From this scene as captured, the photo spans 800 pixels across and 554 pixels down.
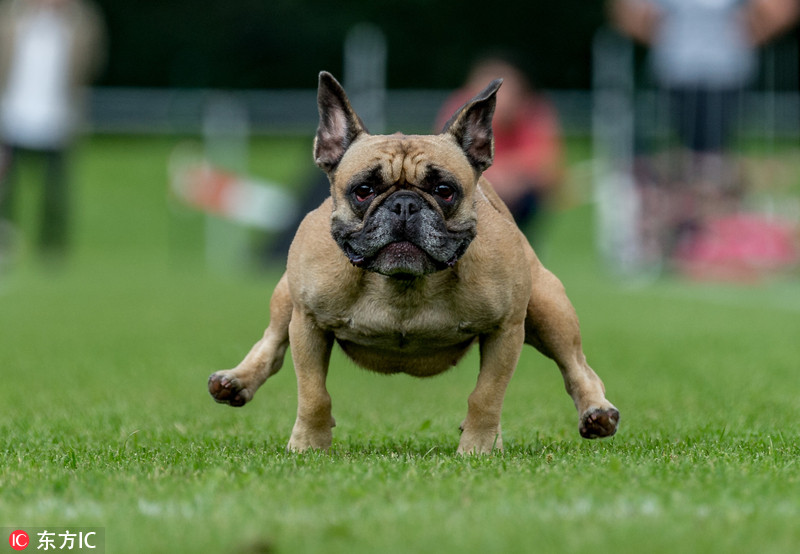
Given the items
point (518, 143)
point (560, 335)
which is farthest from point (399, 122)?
point (560, 335)

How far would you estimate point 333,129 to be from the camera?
4.96m

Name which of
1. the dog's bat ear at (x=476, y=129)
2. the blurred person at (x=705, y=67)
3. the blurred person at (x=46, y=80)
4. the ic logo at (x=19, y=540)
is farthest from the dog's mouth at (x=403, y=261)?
the blurred person at (x=46, y=80)

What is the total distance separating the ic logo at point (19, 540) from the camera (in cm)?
309

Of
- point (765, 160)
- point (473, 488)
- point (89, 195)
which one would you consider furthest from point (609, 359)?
point (89, 195)

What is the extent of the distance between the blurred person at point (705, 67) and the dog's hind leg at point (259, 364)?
43.2ft

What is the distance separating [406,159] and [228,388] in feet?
3.79

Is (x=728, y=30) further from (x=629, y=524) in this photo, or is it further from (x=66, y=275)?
(x=629, y=524)

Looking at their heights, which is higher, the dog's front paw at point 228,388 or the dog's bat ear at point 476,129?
the dog's bat ear at point 476,129

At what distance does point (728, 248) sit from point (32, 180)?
18416 mm

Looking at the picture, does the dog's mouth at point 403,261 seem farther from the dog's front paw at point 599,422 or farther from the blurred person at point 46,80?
the blurred person at point 46,80

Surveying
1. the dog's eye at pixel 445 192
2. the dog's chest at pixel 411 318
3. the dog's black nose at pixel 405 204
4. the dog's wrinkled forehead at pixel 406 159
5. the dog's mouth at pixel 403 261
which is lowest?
the dog's chest at pixel 411 318

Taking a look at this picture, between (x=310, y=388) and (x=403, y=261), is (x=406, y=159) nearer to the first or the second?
(x=403, y=261)

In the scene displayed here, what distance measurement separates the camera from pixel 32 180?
1202 inches

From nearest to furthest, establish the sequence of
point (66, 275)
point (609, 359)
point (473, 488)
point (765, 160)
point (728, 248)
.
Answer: point (473, 488)
point (609, 359)
point (728, 248)
point (66, 275)
point (765, 160)
